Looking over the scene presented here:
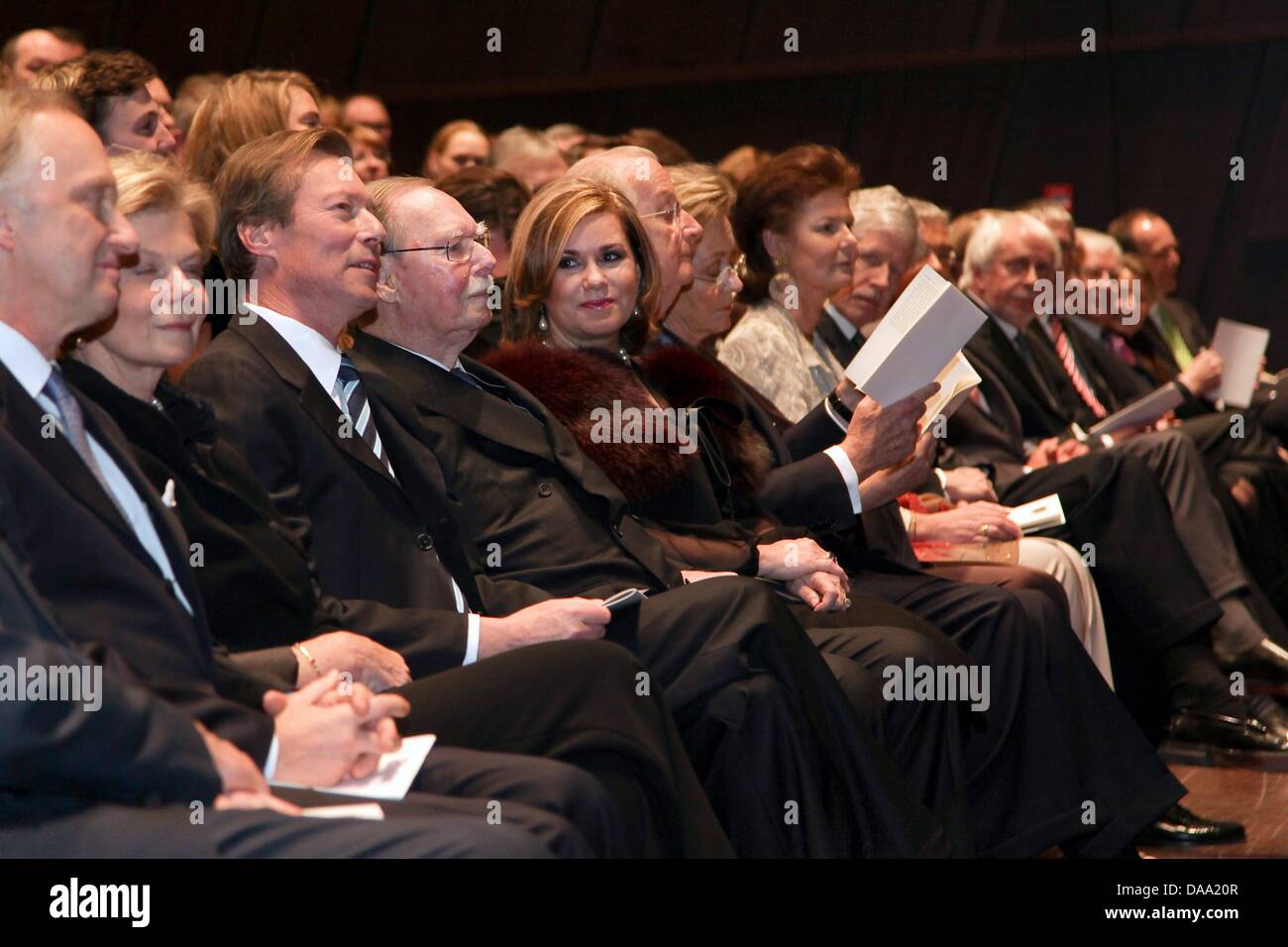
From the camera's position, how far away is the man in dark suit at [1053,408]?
4.33 metres

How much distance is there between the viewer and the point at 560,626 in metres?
2.38

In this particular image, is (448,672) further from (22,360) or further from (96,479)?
(22,360)

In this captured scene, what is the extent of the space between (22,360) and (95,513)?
7.5 inches

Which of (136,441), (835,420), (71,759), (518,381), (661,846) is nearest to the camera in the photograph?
(71,759)

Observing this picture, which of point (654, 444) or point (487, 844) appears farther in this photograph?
point (654, 444)

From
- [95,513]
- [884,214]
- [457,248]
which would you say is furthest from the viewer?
[884,214]

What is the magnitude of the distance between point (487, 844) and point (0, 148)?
0.95 m

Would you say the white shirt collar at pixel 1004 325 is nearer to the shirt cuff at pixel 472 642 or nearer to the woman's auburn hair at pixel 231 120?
the woman's auburn hair at pixel 231 120

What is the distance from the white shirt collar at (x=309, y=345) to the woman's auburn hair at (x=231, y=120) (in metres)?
1.25

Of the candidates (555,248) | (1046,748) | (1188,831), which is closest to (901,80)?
(555,248)

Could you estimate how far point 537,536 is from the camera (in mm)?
2713

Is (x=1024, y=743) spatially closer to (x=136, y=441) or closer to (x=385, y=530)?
(x=385, y=530)

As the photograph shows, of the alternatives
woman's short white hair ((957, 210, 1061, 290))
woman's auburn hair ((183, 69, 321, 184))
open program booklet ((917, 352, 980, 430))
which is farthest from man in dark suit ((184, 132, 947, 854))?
woman's short white hair ((957, 210, 1061, 290))
